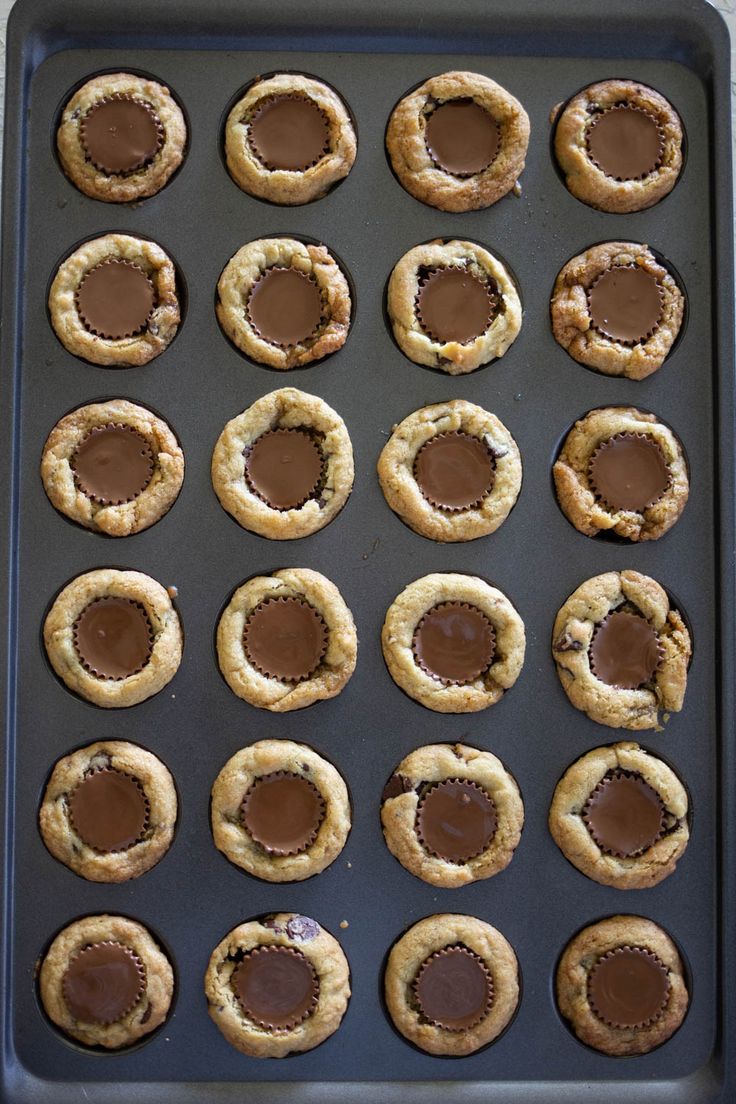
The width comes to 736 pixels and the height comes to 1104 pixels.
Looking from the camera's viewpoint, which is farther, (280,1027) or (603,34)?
(603,34)

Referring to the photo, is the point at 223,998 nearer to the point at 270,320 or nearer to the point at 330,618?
the point at 330,618

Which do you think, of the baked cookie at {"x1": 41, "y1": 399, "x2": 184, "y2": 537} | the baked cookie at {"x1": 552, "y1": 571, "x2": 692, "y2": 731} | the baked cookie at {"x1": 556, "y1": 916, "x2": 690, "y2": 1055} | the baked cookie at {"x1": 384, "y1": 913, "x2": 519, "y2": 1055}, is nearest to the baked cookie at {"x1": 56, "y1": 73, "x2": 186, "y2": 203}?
the baked cookie at {"x1": 41, "y1": 399, "x2": 184, "y2": 537}

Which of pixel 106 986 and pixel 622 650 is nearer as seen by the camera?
pixel 106 986

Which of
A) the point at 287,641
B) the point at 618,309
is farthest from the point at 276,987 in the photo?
the point at 618,309

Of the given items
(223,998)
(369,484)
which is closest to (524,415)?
(369,484)

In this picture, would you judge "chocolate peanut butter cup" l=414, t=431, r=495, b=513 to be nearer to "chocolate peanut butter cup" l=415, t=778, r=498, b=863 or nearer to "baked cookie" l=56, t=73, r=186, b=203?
"chocolate peanut butter cup" l=415, t=778, r=498, b=863

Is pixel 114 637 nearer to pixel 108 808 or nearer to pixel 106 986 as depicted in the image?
pixel 108 808
